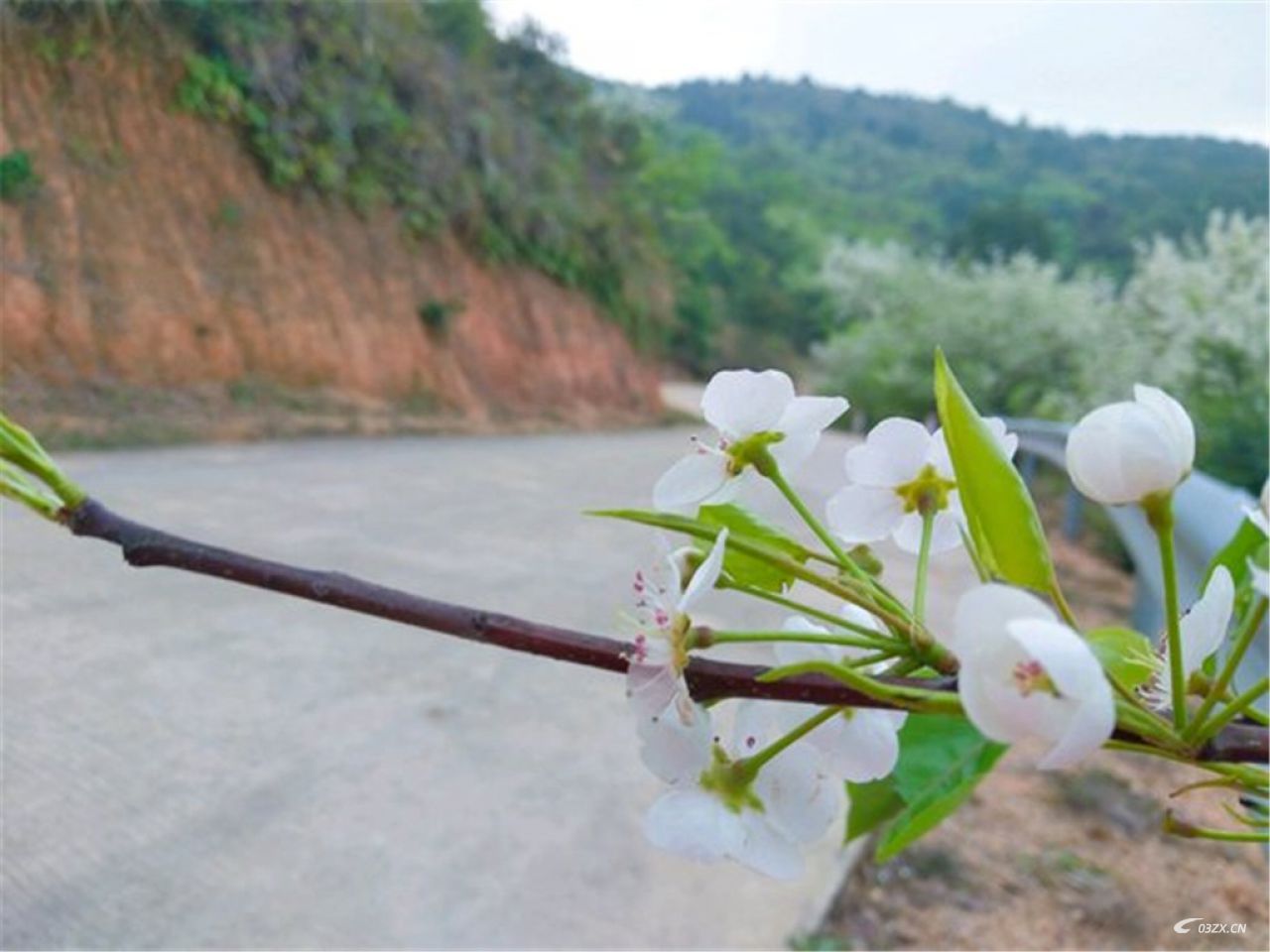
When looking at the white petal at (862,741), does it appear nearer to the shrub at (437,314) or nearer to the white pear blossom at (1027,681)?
the white pear blossom at (1027,681)

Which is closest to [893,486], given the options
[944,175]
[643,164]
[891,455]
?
[891,455]

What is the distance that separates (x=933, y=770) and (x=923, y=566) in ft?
0.16

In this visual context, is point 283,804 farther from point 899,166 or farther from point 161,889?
point 899,166

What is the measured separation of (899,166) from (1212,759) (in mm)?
13773

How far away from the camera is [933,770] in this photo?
0.88 ft

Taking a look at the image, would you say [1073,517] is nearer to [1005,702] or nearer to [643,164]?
[1005,702]

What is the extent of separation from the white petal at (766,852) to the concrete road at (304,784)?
134mm

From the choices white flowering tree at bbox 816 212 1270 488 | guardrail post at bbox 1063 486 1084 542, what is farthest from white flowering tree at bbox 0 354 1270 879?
guardrail post at bbox 1063 486 1084 542

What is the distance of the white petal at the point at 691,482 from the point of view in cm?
27

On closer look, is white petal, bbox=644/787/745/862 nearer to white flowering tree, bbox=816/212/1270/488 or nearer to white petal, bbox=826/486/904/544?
white petal, bbox=826/486/904/544

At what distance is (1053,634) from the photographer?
177mm

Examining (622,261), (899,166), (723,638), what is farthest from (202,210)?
(899,166)

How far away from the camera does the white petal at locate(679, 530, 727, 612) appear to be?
0.73 feet

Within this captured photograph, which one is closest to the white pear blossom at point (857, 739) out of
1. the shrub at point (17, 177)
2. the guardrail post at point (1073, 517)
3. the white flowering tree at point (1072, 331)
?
the white flowering tree at point (1072, 331)
